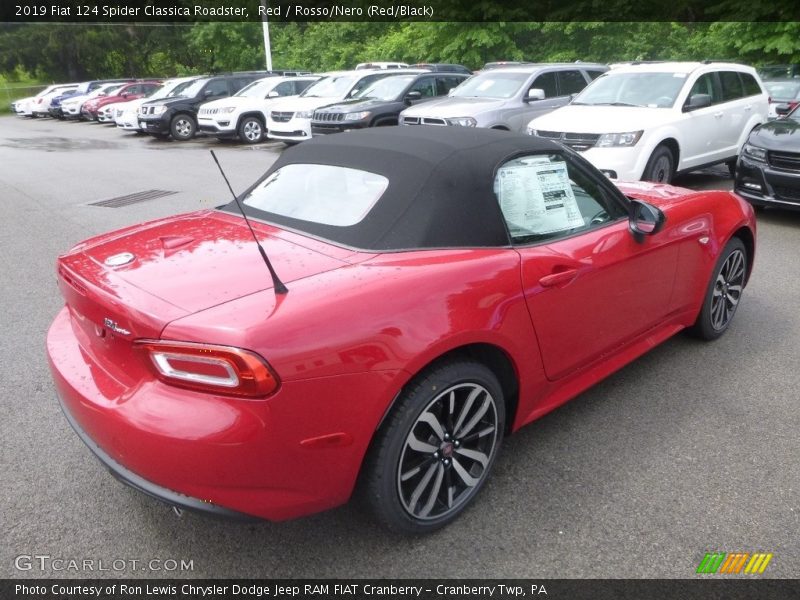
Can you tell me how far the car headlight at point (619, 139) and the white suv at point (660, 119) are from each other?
1cm

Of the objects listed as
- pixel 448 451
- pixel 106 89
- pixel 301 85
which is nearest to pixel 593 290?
pixel 448 451

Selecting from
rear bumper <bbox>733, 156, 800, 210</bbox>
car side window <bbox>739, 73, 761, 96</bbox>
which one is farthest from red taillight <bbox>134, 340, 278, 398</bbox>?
car side window <bbox>739, 73, 761, 96</bbox>

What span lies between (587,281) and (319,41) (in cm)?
3636

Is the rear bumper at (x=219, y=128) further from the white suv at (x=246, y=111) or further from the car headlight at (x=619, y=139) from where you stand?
the car headlight at (x=619, y=139)

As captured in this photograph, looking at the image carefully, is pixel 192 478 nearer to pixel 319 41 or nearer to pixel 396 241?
pixel 396 241

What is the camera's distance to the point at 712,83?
9.34 metres

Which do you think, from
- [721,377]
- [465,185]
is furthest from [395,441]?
[721,377]

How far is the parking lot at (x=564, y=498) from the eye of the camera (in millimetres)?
2477

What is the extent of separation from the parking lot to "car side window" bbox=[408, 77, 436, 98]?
1071 cm

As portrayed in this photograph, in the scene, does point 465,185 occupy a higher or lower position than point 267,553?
higher

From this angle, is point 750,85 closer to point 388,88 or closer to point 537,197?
point 388,88

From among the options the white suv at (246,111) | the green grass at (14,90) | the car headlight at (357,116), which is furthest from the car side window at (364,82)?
the green grass at (14,90)

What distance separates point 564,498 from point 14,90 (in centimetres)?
4892

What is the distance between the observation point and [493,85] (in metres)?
11.8
